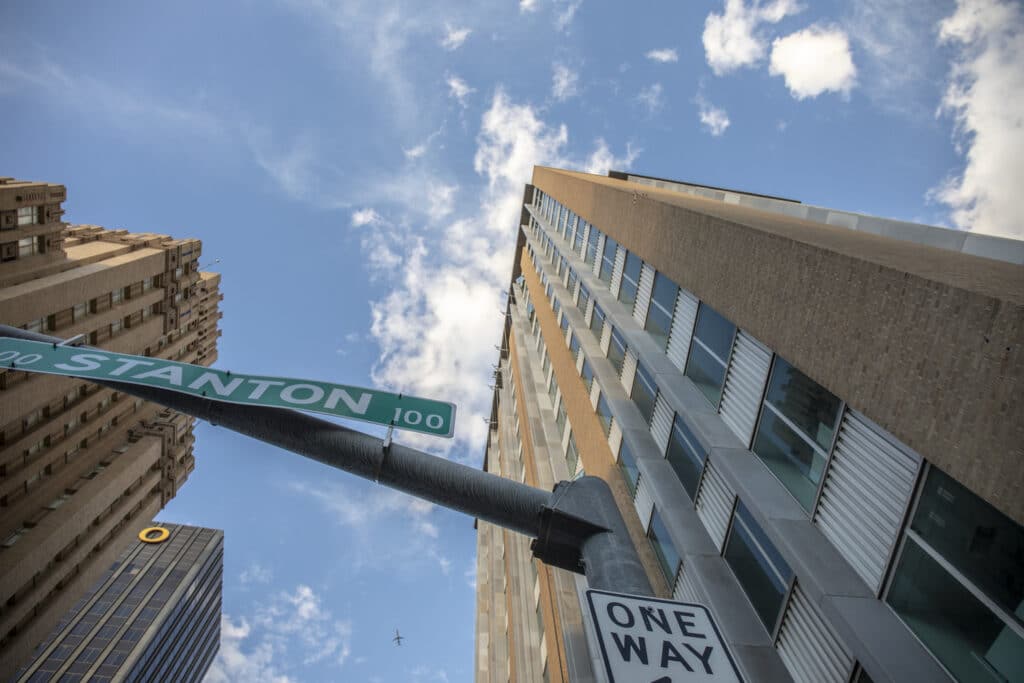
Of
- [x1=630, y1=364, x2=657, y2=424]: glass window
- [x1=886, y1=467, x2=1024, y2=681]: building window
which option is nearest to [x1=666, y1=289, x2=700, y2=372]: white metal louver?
[x1=630, y1=364, x2=657, y2=424]: glass window

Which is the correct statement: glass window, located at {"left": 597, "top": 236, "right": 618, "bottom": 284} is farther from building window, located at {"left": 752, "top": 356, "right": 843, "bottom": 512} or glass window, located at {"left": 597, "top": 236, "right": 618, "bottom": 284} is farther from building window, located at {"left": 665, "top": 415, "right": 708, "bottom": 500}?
building window, located at {"left": 752, "top": 356, "right": 843, "bottom": 512}

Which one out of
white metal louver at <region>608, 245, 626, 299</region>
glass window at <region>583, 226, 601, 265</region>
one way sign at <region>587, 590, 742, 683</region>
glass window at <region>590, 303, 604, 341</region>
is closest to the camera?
one way sign at <region>587, 590, 742, 683</region>

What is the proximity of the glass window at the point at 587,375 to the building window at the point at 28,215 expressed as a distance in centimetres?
2930

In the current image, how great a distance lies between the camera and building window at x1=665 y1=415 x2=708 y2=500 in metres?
11.2

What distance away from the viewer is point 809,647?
7.04 m

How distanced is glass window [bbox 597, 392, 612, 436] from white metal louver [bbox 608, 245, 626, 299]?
383 centimetres

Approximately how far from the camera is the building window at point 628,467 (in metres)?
14.9

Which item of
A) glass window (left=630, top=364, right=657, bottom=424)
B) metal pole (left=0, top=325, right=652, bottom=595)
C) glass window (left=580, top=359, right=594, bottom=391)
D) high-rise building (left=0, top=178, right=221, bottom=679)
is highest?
metal pole (left=0, top=325, right=652, bottom=595)

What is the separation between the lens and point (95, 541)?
37000 mm

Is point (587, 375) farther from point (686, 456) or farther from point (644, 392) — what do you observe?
point (686, 456)

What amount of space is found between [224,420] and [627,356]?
45.5ft

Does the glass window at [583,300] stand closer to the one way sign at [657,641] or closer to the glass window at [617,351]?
the glass window at [617,351]

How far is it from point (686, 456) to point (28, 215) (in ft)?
113

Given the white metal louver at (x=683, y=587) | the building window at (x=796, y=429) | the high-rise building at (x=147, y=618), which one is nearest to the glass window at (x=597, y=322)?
the white metal louver at (x=683, y=587)
